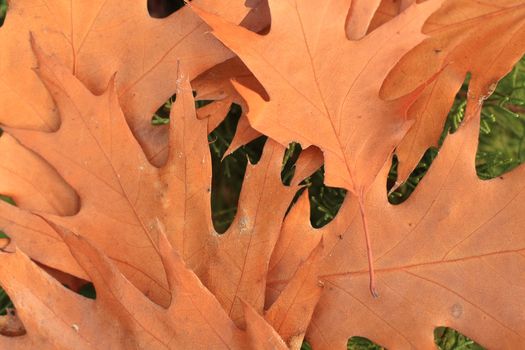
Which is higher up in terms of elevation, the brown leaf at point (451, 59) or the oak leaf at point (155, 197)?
the brown leaf at point (451, 59)

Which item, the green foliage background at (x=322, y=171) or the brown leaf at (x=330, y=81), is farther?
the green foliage background at (x=322, y=171)

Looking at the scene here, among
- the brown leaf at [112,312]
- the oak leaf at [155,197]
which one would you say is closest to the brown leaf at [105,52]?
the oak leaf at [155,197]

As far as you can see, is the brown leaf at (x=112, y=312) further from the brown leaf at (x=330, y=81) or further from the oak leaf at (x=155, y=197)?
the brown leaf at (x=330, y=81)

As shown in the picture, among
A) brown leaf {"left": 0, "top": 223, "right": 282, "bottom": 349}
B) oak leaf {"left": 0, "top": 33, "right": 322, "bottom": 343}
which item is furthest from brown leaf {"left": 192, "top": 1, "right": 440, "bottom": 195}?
brown leaf {"left": 0, "top": 223, "right": 282, "bottom": 349}

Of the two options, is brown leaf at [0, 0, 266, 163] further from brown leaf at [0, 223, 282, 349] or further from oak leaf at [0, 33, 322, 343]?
brown leaf at [0, 223, 282, 349]

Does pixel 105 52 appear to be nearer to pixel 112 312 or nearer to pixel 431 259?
pixel 112 312

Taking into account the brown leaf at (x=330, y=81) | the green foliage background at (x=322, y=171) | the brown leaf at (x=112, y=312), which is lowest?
the brown leaf at (x=112, y=312)

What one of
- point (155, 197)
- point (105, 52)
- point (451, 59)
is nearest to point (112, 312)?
point (155, 197)

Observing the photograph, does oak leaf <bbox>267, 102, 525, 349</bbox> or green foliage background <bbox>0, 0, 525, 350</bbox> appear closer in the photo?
oak leaf <bbox>267, 102, 525, 349</bbox>
